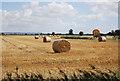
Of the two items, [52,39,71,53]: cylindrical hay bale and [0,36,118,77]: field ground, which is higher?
[52,39,71,53]: cylindrical hay bale

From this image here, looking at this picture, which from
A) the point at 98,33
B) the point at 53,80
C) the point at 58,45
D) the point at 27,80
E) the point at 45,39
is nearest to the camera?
the point at 27,80

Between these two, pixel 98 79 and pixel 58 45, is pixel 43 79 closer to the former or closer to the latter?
pixel 98 79

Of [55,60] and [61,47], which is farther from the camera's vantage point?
[61,47]

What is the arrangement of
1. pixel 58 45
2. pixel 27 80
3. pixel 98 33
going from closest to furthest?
pixel 27 80 < pixel 58 45 < pixel 98 33

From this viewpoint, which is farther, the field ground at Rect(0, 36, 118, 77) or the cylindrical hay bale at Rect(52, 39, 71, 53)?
the cylindrical hay bale at Rect(52, 39, 71, 53)

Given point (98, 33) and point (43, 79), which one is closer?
point (43, 79)

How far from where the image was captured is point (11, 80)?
24.1ft

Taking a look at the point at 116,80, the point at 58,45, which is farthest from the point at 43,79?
the point at 58,45

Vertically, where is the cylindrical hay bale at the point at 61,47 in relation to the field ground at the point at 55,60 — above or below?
above

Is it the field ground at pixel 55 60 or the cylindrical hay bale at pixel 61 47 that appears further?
the cylindrical hay bale at pixel 61 47

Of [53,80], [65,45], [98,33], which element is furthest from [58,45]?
[98,33]

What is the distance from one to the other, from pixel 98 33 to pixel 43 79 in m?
67.1

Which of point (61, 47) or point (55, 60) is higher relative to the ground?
point (61, 47)

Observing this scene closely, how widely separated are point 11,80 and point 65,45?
36.9 ft
